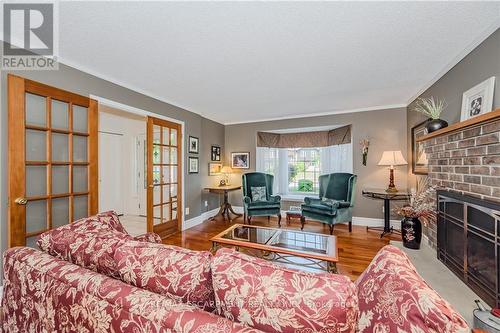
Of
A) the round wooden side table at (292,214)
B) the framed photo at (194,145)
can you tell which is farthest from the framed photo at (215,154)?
the round wooden side table at (292,214)

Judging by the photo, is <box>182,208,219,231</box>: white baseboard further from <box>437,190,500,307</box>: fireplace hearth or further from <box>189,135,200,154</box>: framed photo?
<box>437,190,500,307</box>: fireplace hearth

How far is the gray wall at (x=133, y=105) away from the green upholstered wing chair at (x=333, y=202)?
7.34 ft

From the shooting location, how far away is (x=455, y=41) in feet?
6.69

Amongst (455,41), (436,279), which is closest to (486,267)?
(436,279)

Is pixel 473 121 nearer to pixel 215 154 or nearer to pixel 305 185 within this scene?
pixel 305 185

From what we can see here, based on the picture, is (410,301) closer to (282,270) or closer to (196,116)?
(282,270)

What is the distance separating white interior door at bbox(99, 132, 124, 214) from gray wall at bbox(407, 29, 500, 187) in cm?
605

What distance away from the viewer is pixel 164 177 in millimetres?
3920

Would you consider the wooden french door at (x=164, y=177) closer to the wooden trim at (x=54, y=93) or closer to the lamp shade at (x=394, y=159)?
the wooden trim at (x=54, y=93)

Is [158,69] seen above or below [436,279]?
above

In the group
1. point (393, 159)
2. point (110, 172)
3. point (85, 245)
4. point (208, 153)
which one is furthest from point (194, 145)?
point (393, 159)

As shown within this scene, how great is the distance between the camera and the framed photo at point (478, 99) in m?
1.86

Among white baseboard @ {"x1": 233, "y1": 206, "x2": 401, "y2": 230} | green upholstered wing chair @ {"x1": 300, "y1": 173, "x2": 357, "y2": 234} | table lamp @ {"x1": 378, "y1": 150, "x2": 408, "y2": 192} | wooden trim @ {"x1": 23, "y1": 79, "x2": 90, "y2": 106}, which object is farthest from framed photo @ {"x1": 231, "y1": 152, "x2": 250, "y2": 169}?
wooden trim @ {"x1": 23, "y1": 79, "x2": 90, "y2": 106}

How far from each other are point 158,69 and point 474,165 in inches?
130
